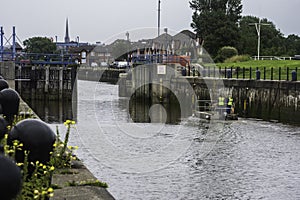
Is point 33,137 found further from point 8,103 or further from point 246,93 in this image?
point 246,93

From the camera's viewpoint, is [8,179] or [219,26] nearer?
[8,179]

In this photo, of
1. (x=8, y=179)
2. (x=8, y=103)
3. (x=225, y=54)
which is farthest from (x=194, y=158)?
(x=225, y=54)

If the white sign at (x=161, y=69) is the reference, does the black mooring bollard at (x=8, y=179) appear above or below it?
below

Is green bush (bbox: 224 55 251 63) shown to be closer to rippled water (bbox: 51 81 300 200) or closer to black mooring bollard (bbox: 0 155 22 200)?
rippled water (bbox: 51 81 300 200)

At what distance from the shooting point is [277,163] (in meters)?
18.9

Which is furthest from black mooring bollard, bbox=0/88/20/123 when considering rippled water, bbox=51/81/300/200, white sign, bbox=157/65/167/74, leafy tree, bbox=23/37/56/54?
leafy tree, bbox=23/37/56/54

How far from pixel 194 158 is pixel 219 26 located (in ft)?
218

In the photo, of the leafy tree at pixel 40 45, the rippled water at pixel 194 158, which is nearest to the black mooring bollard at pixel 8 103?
the rippled water at pixel 194 158

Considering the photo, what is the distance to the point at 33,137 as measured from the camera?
576 centimetres

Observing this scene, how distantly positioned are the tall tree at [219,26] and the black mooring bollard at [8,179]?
79453 mm

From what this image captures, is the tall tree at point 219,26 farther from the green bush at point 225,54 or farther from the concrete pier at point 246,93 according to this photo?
the concrete pier at point 246,93

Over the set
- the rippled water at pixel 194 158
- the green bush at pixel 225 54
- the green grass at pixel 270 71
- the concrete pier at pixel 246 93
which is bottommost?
the rippled water at pixel 194 158

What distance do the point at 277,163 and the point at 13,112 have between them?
1068cm

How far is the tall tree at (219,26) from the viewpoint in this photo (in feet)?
272
